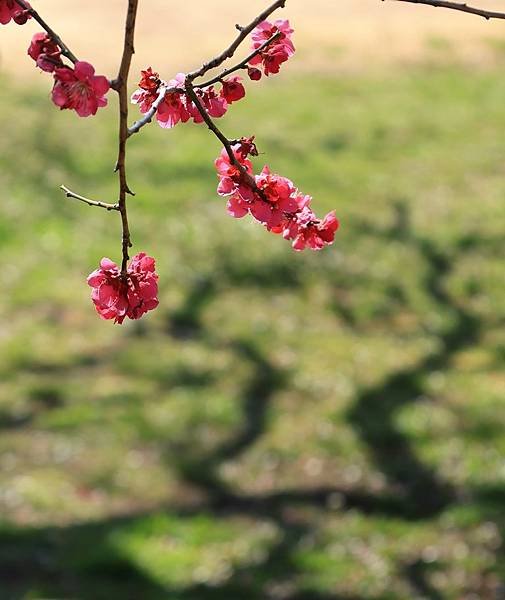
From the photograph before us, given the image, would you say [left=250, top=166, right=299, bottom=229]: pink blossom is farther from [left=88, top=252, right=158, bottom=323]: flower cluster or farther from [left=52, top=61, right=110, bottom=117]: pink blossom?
[left=52, top=61, right=110, bottom=117]: pink blossom

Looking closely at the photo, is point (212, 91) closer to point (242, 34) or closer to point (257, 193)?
point (257, 193)

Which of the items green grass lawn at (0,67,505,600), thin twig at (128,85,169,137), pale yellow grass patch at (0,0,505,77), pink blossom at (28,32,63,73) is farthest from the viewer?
pale yellow grass patch at (0,0,505,77)

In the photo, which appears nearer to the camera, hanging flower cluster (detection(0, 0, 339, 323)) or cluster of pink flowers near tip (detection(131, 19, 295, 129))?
hanging flower cluster (detection(0, 0, 339, 323))

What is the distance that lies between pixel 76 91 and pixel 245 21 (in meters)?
19.9

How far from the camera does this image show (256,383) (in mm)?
9305

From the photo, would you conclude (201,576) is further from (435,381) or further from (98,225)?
(98,225)

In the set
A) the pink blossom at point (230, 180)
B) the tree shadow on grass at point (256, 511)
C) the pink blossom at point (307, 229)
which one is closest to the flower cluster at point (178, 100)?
the pink blossom at point (230, 180)

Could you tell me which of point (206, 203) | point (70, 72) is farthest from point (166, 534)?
point (206, 203)

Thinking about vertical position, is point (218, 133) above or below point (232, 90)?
below

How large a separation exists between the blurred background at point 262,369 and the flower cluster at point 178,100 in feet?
14.8

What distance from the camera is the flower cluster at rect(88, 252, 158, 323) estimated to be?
2.32 meters

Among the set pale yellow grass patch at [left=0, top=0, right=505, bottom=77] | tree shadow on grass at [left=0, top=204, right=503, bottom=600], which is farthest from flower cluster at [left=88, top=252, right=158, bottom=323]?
pale yellow grass patch at [left=0, top=0, right=505, bottom=77]

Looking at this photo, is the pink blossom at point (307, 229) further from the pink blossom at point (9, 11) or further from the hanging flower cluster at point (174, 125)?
the pink blossom at point (9, 11)

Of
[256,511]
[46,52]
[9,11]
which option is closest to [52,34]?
[46,52]
